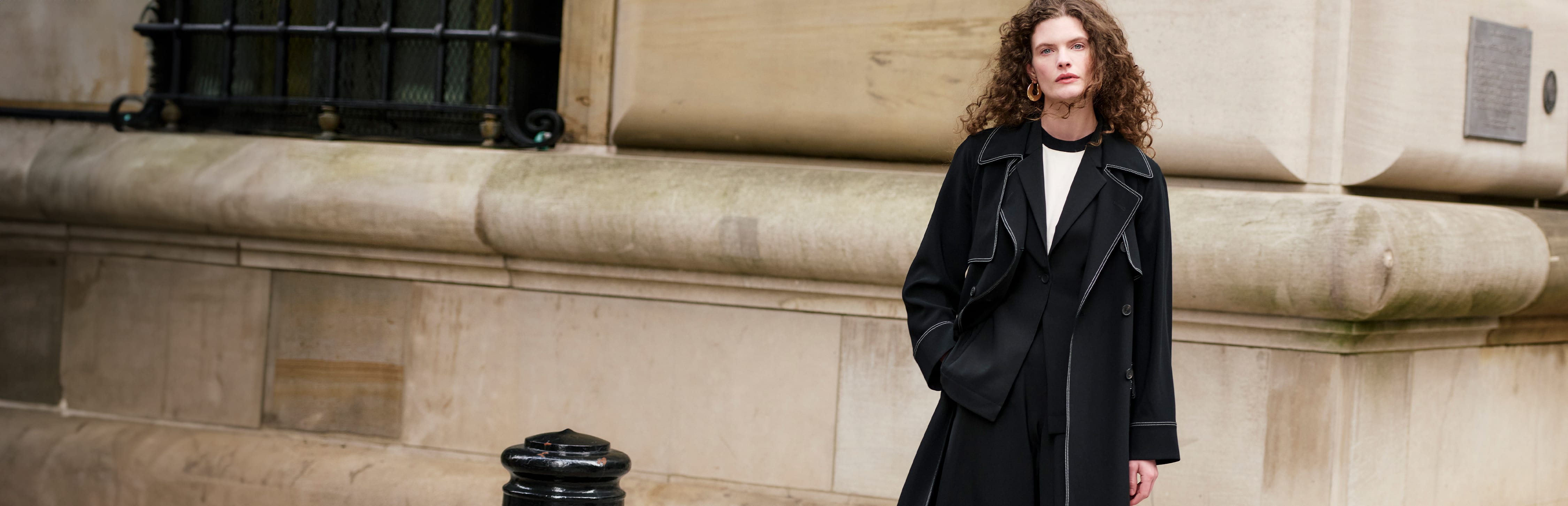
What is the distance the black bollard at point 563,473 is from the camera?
3.35 m

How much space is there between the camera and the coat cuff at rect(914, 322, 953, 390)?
287 centimetres

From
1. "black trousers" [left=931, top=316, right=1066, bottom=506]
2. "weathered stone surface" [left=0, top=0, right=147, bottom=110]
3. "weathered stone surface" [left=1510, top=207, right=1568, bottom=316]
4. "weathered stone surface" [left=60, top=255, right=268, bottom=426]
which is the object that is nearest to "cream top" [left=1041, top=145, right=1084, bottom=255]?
"black trousers" [left=931, top=316, right=1066, bottom=506]

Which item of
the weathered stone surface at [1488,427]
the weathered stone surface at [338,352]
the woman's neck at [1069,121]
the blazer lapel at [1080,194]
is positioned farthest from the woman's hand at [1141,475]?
the weathered stone surface at [338,352]

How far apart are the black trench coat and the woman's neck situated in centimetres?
4

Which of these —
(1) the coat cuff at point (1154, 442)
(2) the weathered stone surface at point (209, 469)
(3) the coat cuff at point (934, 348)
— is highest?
(3) the coat cuff at point (934, 348)

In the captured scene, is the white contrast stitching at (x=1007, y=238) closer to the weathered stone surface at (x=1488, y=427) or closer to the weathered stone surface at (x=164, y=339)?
the weathered stone surface at (x=1488, y=427)

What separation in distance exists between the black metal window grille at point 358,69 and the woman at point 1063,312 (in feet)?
8.40

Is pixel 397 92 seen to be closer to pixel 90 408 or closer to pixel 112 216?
pixel 112 216

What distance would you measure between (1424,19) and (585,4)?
2725 millimetres

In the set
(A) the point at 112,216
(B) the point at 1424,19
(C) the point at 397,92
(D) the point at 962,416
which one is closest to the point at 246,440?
(A) the point at 112,216

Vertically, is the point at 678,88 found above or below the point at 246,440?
above

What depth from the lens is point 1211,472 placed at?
161 inches

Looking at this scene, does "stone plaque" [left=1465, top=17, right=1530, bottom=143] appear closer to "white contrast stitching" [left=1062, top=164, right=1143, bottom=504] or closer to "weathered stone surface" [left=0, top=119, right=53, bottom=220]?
"white contrast stitching" [left=1062, top=164, right=1143, bottom=504]

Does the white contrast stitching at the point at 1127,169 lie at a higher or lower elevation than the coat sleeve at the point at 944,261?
higher
